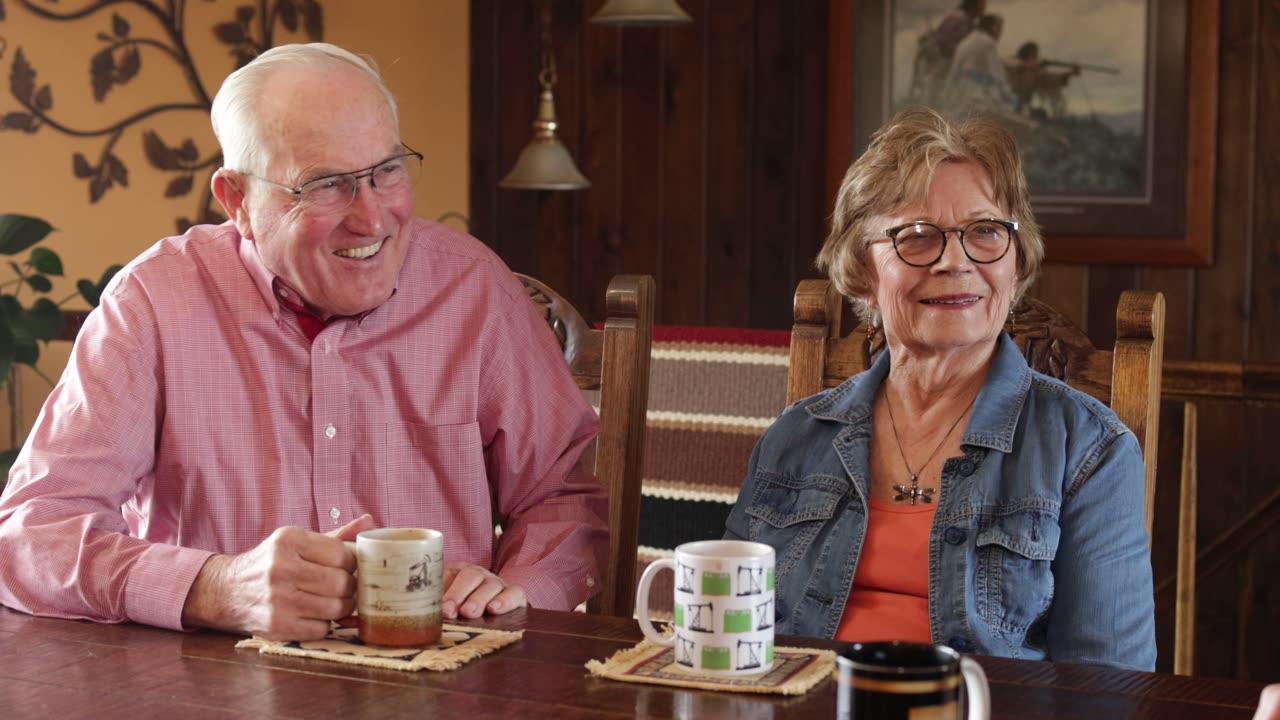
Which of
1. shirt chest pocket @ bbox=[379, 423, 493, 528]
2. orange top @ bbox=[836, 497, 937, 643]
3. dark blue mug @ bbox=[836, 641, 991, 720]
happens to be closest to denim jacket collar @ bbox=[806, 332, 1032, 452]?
orange top @ bbox=[836, 497, 937, 643]

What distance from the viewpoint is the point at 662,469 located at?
2338mm

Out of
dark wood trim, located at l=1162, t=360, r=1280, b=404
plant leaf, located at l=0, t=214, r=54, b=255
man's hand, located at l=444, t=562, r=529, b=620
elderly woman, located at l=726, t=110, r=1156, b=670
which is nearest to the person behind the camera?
man's hand, located at l=444, t=562, r=529, b=620

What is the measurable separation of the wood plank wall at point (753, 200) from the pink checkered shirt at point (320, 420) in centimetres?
231

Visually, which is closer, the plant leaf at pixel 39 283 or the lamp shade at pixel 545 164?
the plant leaf at pixel 39 283

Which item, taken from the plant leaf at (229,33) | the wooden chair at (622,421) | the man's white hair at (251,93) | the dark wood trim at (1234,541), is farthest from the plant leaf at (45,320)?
the dark wood trim at (1234,541)

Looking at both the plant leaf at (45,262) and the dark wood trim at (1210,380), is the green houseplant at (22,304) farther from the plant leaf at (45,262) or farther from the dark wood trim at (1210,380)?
the dark wood trim at (1210,380)

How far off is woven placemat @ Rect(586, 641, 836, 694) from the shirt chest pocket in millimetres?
536

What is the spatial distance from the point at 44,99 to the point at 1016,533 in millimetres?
2587

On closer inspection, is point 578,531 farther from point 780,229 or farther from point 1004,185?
point 780,229

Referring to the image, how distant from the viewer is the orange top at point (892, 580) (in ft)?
5.33

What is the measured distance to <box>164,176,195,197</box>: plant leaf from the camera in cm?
359

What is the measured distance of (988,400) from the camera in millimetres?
1661

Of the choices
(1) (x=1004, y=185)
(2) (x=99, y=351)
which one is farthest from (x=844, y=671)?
(2) (x=99, y=351)

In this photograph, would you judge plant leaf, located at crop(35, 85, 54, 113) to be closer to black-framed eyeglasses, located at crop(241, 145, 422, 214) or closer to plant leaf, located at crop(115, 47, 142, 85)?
plant leaf, located at crop(115, 47, 142, 85)
